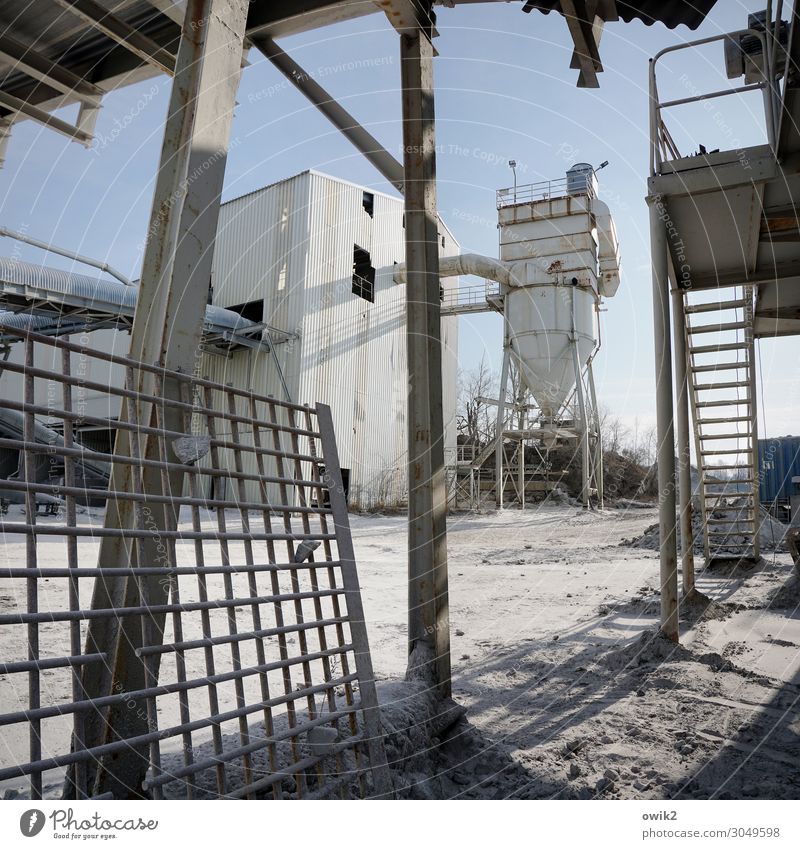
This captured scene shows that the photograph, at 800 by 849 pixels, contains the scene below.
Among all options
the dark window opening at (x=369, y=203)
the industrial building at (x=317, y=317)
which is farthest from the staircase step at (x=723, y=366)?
the dark window opening at (x=369, y=203)

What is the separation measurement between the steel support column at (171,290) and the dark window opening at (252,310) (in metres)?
14.7

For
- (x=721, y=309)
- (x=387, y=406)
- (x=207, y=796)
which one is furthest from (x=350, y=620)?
(x=387, y=406)

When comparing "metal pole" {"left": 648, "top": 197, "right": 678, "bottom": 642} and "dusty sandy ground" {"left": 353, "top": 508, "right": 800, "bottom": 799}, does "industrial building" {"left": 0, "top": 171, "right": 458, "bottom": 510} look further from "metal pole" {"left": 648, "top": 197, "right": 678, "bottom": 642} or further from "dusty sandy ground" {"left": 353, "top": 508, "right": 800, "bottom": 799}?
"metal pole" {"left": 648, "top": 197, "right": 678, "bottom": 642}

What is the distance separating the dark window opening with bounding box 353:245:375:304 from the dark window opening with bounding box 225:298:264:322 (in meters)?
2.74

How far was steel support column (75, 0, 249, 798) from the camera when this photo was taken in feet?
8.15

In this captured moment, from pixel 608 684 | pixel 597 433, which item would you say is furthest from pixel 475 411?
pixel 608 684

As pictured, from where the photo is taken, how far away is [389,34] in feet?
14.7

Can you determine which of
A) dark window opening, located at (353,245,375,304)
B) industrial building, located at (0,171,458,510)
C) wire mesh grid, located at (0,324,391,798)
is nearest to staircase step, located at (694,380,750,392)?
wire mesh grid, located at (0,324,391,798)

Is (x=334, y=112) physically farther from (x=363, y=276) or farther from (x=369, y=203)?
(x=369, y=203)

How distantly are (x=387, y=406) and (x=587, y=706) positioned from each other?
1508 centimetres

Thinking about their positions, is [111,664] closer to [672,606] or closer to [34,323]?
[672,606]

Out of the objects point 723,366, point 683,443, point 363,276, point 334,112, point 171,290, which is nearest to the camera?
point 171,290

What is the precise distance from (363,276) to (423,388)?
605 inches

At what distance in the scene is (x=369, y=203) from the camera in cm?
1859
